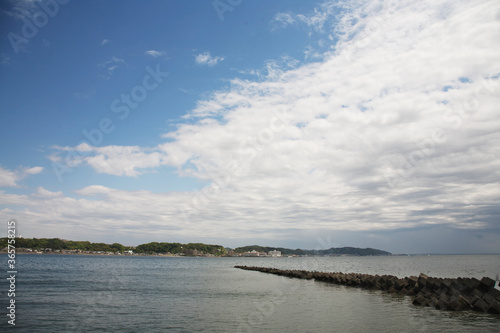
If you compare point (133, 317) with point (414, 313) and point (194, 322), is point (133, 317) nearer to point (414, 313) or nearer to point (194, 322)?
point (194, 322)

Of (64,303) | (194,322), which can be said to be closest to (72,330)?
(194,322)

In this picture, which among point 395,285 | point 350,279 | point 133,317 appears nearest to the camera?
point 133,317

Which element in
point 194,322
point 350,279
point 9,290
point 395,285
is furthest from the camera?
point 350,279

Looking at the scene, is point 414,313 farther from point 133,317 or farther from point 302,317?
point 133,317

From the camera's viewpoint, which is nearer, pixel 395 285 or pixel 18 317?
pixel 18 317

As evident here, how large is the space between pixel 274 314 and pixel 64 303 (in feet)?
49.2

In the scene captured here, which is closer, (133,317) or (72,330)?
(72,330)

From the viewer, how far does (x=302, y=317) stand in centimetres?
1858

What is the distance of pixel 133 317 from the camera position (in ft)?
62.1

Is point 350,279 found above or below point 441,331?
below

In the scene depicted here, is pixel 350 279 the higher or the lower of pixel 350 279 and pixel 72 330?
the lower

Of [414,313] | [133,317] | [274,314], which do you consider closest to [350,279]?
[414,313]

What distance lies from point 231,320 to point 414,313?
10.9m

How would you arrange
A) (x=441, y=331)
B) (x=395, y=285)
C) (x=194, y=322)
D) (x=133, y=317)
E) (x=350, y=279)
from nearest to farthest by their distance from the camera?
(x=441, y=331)
(x=194, y=322)
(x=133, y=317)
(x=395, y=285)
(x=350, y=279)
